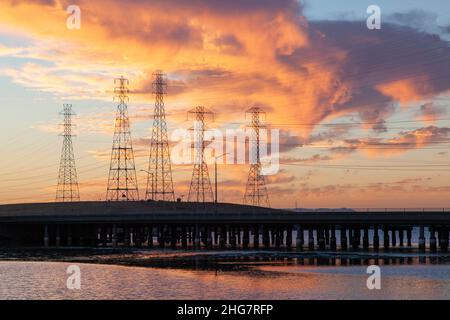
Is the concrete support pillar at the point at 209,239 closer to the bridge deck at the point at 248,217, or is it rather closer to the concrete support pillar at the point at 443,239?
the bridge deck at the point at 248,217

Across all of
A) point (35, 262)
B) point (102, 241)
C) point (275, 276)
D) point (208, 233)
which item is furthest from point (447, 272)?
point (102, 241)

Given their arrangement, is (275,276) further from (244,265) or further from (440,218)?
(440,218)

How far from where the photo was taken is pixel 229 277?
2694 inches

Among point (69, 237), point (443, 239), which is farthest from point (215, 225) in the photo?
point (443, 239)

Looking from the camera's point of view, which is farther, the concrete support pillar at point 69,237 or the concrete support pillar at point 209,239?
the concrete support pillar at point 69,237

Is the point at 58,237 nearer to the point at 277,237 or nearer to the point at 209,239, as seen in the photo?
the point at 209,239

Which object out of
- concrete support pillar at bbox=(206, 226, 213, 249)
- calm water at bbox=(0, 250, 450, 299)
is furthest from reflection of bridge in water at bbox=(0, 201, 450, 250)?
calm water at bbox=(0, 250, 450, 299)

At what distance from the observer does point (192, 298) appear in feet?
176

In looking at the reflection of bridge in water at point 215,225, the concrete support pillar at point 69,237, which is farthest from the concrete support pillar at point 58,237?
the concrete support pillar at point 69,237

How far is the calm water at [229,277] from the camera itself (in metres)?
56.7

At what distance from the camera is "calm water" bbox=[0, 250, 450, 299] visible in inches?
2231

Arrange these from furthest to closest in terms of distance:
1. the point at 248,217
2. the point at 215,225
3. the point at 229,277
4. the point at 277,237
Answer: the point at 277,237
the point at 215,225
the point at 248,217
the point at 229,277

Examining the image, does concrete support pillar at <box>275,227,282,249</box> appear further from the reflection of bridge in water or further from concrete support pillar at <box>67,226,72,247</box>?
concrete support pillar at <box>67,226,72,247</box>
